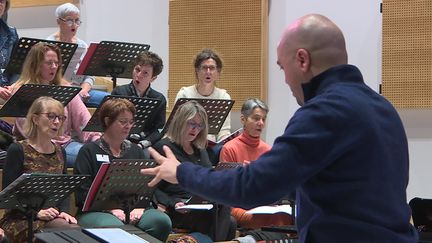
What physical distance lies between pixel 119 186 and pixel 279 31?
14.7 ft

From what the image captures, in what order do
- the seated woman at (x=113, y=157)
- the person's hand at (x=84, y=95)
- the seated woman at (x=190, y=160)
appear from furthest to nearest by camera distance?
the person's hand at (x=84, y=95) < the seated woman at (x=190, y=160) < the seated woman at (x=113, y=157)

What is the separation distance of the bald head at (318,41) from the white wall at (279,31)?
609 centimetres

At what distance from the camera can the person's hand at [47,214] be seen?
181 inches

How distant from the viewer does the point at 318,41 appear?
2.04 meters

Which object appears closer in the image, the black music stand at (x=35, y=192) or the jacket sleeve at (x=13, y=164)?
the black music stand at (x=35, y=192)

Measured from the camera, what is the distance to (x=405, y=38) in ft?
26.1

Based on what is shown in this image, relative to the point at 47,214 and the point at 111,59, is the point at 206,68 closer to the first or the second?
the point at 111,59

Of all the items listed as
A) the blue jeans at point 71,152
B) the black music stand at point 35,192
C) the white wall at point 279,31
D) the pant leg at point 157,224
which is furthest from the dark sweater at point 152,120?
the white wall at point 279,31

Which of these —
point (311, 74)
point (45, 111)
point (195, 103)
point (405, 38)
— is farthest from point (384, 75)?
point (311, 74)

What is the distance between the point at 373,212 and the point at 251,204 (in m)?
0.32

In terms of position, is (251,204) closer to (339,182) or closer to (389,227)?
(339,182)

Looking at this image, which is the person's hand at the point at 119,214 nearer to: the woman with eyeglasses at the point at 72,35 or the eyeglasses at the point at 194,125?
the eyeglasses at the point at 194,125

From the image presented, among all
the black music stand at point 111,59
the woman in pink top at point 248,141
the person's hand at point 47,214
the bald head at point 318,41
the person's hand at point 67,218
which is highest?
the bald head at point 318,41

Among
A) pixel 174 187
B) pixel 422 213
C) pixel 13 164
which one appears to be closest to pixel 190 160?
pixel 174 187
